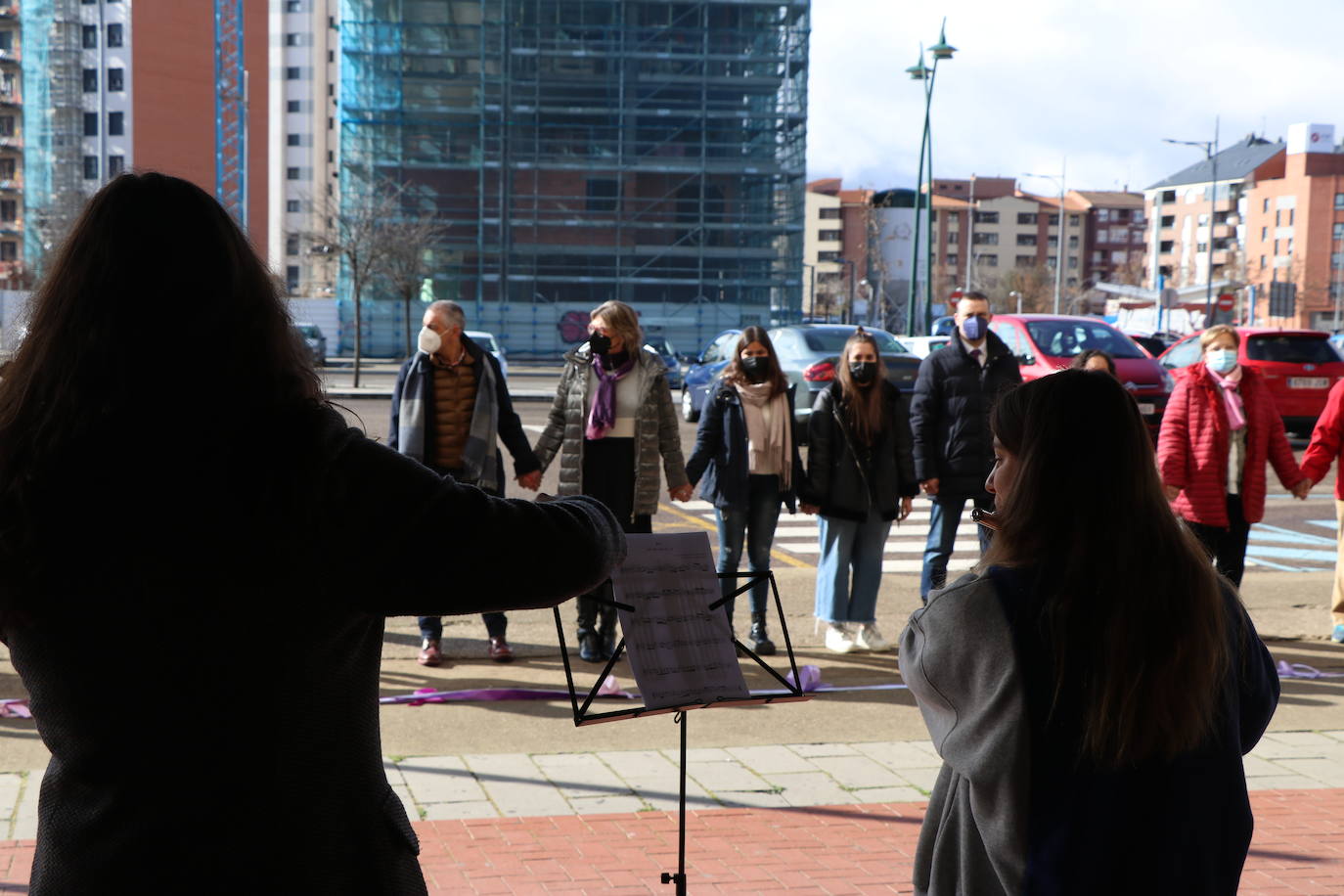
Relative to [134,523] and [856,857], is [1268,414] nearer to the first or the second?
[856,857]

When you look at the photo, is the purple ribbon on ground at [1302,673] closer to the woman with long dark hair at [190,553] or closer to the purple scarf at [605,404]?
the purple scarf at [605,404]

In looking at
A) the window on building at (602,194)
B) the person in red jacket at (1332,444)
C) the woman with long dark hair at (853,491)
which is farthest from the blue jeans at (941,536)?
the window on building at (602,194)

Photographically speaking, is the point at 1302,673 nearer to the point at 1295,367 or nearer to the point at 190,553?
the point at 190,553

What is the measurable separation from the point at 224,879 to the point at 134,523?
448 millimetres

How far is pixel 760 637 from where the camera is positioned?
795 cm

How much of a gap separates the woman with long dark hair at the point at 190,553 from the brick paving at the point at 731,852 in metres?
2.71

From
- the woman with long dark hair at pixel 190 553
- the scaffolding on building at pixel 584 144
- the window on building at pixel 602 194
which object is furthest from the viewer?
the window on building at pixel 602 194

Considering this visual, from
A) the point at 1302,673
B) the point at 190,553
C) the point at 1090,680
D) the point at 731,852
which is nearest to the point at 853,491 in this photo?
the point at 1302,673

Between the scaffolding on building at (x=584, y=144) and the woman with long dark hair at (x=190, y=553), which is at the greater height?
the scaffolding on building at (x=584, y=144)

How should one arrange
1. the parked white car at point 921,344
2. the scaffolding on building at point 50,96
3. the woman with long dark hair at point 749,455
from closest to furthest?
the woman with long dark hair at point 749,455
the parked white car at point 921,344
the scaffolding on building at point 50,96

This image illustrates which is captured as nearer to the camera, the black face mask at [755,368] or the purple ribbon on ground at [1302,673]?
the purple ribbon on ground at [1302,673]


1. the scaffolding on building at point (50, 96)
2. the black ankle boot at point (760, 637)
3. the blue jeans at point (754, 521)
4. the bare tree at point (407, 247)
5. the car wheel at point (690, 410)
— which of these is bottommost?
the black ankle boot at point (760, 637)

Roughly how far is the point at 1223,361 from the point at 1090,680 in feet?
21.6

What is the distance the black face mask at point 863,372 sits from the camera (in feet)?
26.5
